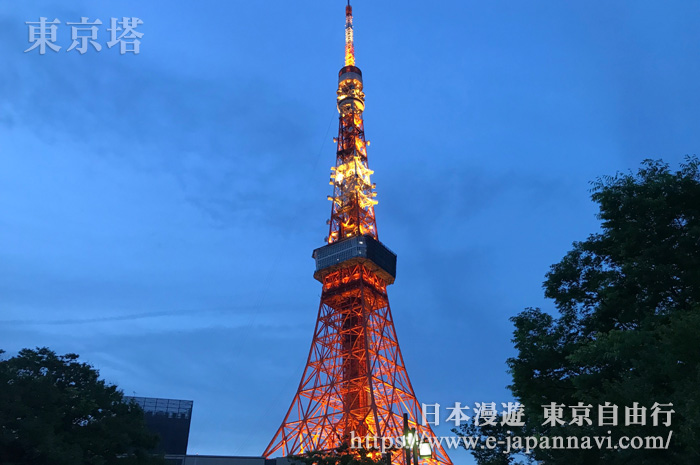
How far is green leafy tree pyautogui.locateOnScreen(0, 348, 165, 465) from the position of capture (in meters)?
20.5

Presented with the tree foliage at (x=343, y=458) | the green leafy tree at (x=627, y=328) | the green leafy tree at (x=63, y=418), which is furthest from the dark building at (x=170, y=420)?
the green leafy tree at (x=627, y=328)

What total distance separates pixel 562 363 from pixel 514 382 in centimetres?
143

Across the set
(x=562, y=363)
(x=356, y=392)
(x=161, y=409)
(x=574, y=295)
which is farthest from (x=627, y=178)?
(x=161, y=409)

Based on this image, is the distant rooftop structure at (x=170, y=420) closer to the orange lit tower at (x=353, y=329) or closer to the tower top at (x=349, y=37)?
the orange lit tower at (x=353, y=329)

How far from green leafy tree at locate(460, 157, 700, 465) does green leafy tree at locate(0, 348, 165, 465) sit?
53.1ft

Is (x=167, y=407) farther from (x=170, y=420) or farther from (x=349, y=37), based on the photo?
(x=349, y=37)

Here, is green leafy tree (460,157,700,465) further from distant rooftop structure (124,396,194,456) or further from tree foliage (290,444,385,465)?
distant rooftop structure (124,396,194,456)

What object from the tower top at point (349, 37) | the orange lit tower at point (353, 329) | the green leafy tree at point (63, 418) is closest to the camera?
the green leafy tree at point (63, 418)

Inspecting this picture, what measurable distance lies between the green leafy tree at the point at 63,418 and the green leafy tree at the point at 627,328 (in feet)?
53.1

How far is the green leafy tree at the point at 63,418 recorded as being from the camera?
20516mm

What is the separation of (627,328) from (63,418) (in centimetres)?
2052

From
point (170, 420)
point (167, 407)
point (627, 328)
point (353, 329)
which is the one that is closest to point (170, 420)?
point (170, 420)

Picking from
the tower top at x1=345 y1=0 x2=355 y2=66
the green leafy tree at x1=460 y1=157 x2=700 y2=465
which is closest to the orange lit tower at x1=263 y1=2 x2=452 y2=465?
the tower top at x1=345 y1=0 x2=355 y2=66

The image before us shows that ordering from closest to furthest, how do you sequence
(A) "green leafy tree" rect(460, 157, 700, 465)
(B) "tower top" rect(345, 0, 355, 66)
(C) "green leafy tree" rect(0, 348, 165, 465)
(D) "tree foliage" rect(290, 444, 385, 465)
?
(A) "green leafy tree" rect(460, 157, 700, 465), (C) "green leafy tree" rect(0, 348, 165, 465), (D) "tree foliage" rect(290, 444, 385, 465), (B) "tower top" rect(345, 0, 355, 66)
